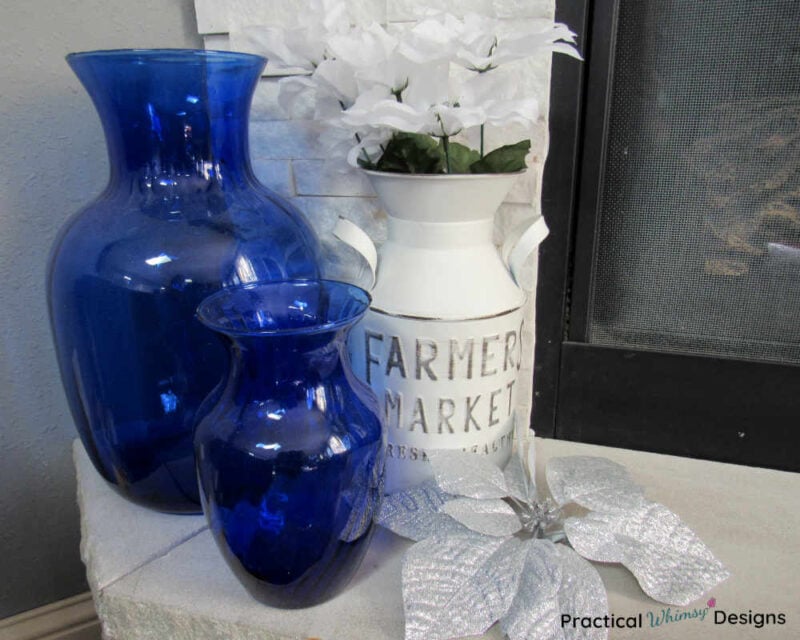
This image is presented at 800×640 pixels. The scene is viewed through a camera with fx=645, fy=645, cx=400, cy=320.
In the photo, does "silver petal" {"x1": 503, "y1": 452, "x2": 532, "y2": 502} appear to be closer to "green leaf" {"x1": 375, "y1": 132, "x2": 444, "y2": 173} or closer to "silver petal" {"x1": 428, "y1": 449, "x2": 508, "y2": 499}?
"silver petal" {"x1": 428, "y1": 449, "x2": 508, "y2": 499}

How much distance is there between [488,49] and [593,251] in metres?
0.31

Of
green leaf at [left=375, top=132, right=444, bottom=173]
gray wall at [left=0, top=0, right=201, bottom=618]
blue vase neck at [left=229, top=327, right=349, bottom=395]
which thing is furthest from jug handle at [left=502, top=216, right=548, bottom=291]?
gray wall at [left=0, top=0, right=201, bottom=618]

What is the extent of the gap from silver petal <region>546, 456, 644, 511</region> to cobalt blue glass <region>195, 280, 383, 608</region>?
0.63 ft

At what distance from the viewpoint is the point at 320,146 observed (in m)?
0.76

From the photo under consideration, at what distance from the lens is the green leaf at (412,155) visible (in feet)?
1.91

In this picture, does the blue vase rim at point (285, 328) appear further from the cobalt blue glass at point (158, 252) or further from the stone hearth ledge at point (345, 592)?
the stone hearth ledge at point (345, 592)

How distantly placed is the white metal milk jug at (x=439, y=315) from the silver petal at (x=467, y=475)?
22mm

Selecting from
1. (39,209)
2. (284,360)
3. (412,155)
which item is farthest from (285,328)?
(39,209)

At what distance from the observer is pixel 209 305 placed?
0.51 m

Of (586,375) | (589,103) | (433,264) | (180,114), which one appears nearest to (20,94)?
(180,114)

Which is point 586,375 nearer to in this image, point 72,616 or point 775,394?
point 775,394

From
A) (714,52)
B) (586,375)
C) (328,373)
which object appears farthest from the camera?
(586,375)

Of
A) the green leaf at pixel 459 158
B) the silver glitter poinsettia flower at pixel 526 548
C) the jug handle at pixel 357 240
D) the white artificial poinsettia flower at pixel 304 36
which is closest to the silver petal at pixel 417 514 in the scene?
the silver glitter poinsettia flower at pixel 526 548

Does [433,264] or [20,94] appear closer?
[433,264]
